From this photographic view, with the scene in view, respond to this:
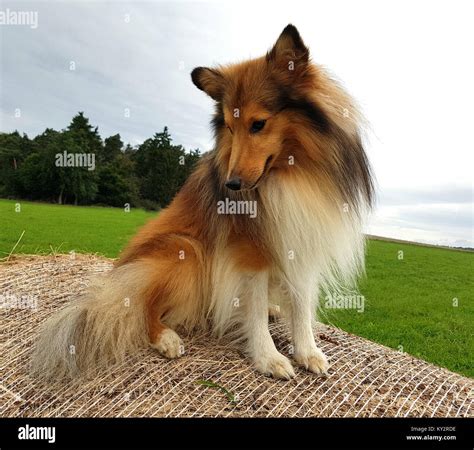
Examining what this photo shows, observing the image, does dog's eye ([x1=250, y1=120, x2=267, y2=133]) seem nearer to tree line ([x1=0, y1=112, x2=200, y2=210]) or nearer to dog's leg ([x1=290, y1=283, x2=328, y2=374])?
dog's leg ([x1=290, y1=283, x2=328, y2=374])

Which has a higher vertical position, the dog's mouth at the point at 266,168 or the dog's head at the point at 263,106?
the dog's head at the point at 263,106

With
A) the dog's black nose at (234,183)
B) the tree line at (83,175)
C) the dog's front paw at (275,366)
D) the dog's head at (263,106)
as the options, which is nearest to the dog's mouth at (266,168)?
the dog's head at (263,106)

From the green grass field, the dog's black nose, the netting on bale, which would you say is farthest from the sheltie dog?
the green grass field

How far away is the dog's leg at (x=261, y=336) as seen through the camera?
148 inches

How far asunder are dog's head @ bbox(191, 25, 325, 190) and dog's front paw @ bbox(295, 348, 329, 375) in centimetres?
158

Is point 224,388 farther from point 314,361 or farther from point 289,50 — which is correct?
point 289,50

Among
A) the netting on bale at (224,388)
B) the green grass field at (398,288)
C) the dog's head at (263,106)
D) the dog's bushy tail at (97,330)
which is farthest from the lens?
the green grass field at (398,288)

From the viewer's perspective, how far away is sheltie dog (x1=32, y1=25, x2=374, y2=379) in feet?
11.8

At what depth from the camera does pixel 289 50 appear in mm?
3621

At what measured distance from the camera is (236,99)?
3590mm

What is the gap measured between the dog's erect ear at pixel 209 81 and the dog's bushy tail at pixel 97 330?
164 centimetres

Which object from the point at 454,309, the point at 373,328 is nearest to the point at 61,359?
the point at 373,328

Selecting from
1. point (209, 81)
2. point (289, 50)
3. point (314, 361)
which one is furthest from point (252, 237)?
point (289, 50)

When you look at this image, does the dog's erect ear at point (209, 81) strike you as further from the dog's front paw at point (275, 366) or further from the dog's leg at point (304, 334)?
the dog's front paw at point (275, 366)
